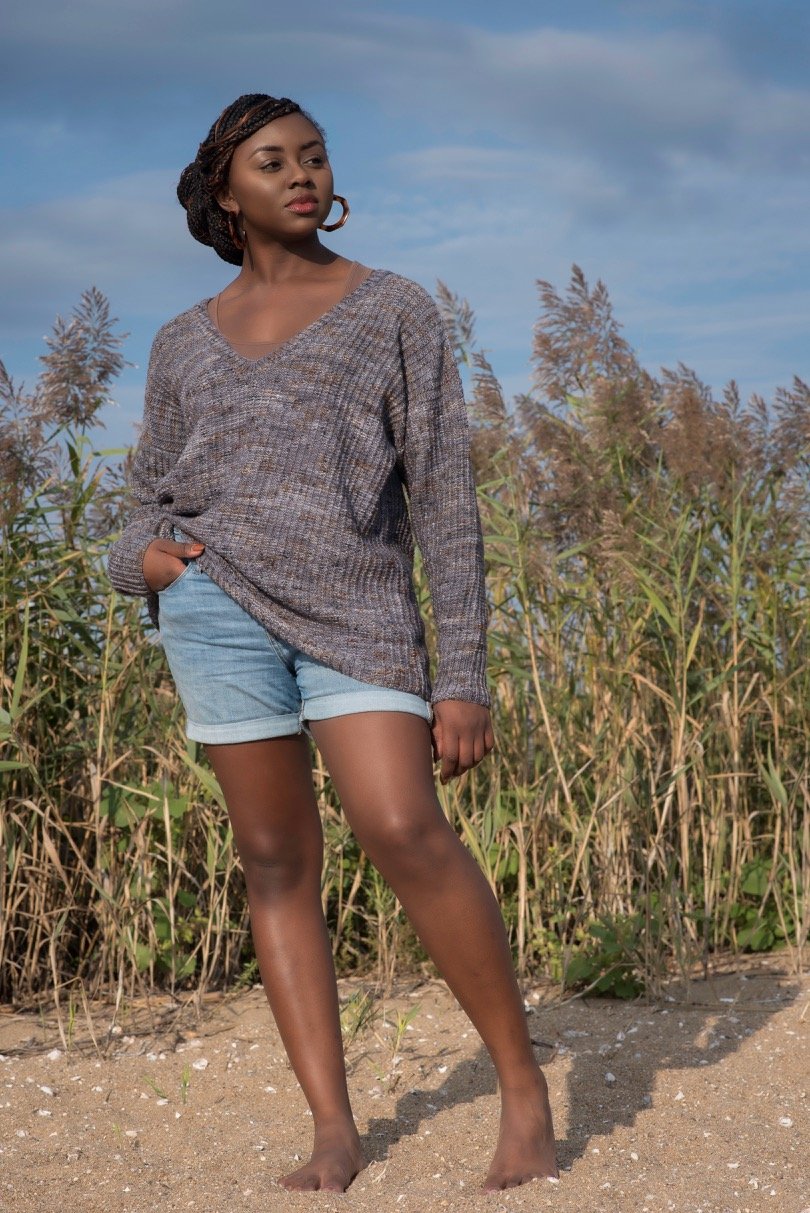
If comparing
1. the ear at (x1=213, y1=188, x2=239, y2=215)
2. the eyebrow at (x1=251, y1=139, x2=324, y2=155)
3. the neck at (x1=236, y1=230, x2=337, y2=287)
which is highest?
the eyebrow at (x1=251, y1=139, x2=324, y2=155)

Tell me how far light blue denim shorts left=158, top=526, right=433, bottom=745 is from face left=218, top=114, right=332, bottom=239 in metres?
0.55

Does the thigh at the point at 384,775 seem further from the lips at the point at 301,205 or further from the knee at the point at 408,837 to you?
the lips at the point at 301,205

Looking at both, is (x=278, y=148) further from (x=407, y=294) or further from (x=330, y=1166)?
(x=330, y=1166)

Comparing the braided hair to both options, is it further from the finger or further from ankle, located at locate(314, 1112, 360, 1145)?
ankle, located at locate(314, 1112, 360, 1145)

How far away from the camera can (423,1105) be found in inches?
105

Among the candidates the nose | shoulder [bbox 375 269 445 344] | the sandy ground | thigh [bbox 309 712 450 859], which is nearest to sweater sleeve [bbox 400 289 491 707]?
shoulder [bbox 375 269 445 344]

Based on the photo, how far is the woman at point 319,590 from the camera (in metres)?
2.01

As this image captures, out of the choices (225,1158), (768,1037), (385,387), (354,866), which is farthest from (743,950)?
(385,387)

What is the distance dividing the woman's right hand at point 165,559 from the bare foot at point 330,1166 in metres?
0.96

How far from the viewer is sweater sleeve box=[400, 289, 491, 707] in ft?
6.98

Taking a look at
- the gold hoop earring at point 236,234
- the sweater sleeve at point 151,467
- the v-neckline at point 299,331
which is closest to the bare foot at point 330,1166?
the sweater sleeve at point 151,467

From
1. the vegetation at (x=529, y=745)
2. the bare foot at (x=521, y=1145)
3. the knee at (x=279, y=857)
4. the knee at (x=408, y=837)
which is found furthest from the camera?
the vegetation at (x=529, y=745)

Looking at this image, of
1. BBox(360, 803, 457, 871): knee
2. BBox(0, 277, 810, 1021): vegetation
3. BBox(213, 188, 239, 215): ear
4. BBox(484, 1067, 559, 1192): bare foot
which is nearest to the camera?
BBox(360, 803, 457, 871): knee

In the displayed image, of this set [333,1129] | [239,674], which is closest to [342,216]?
[239,674]
